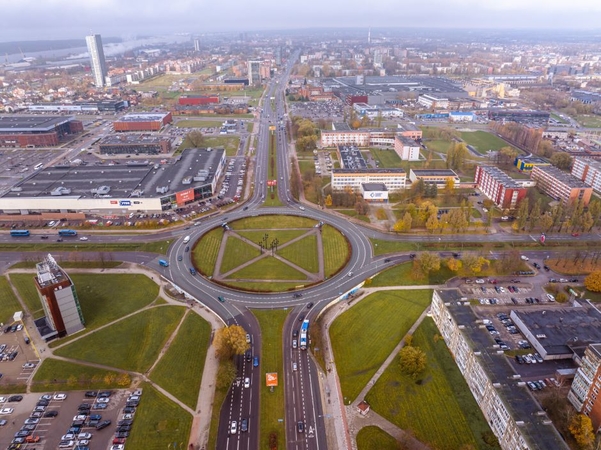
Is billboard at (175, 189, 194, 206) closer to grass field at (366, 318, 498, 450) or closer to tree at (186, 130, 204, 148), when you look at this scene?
tree at (186, 130, 204, 148)

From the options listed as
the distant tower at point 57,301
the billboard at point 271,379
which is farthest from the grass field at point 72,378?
the billboard at point 271,379

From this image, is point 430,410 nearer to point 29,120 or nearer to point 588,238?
point 588,238

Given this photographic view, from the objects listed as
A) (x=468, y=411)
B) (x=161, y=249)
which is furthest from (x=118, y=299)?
(x=468, y=411)

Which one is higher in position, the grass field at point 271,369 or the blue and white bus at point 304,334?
the blue and white bus at point 304,334

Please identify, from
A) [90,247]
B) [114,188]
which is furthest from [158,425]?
[114,188]

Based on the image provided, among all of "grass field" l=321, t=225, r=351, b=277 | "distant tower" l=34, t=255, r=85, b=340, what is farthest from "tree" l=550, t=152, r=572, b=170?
"distant tower" l=34, t=255, r=85, b=340

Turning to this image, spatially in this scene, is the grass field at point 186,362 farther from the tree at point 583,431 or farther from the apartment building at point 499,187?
the apartment building at point 499,187
